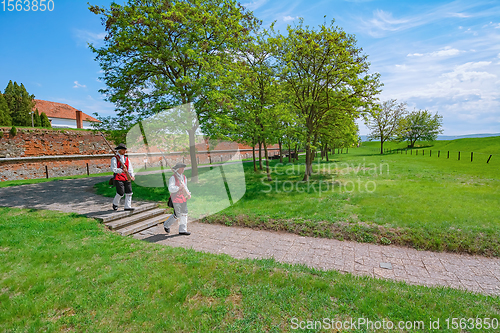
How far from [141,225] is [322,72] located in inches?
505

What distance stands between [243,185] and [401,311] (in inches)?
431

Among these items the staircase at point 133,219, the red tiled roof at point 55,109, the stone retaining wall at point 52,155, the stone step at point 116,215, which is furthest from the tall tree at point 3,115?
the staircase at point 133,219

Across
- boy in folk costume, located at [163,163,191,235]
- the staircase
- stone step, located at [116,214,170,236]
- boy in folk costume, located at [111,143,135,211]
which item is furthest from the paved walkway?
boy in folk costume, located at [111,143,135,211]

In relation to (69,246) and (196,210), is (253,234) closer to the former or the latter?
(196,210)

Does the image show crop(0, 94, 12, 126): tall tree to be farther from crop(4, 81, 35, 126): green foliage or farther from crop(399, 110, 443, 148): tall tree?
crop(399, 110, 443, 148): tall tree

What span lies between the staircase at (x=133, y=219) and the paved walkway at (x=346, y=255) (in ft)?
1.11

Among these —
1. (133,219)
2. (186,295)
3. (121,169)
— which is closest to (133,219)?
(133,219)

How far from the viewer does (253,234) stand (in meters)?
6.91

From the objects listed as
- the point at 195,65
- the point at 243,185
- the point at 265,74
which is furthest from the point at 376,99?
the point at 195,65

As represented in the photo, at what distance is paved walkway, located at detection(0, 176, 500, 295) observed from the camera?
4594 mm

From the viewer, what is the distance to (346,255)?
552 centimetres

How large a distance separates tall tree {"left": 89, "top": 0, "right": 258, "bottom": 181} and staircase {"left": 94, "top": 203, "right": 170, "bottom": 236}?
19.3 feet

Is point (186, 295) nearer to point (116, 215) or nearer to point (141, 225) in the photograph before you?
point (141, 225)

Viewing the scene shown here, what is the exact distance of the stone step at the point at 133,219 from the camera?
659 centimetres
